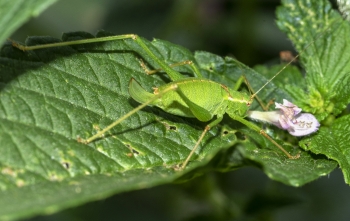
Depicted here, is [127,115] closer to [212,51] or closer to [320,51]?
[320,51]

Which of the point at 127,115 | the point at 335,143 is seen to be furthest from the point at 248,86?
the point at 127,115

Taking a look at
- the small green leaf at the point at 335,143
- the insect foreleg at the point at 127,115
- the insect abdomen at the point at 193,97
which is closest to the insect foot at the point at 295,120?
the small green leaf at the point at 335,143

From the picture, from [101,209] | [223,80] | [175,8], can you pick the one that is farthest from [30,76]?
[175,8]

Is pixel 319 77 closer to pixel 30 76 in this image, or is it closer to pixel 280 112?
pixel 280 112

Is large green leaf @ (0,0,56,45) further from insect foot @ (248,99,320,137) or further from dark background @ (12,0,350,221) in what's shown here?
dark background @ (12,0,350,221)

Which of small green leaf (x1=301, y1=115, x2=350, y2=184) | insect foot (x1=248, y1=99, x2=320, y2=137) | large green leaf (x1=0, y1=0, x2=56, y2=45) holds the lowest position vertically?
small green leaf (x1=301, y1=115, x2=350, y2=184)

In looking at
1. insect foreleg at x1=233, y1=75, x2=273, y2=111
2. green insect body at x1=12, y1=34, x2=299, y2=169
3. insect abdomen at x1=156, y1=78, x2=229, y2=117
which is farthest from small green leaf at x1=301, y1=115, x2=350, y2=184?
insect abdomen at x1=156, y1=78, x2=229, y2=117
